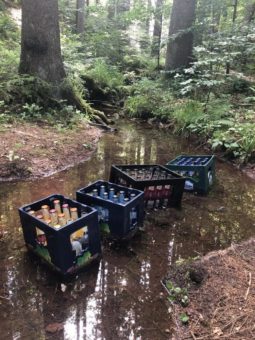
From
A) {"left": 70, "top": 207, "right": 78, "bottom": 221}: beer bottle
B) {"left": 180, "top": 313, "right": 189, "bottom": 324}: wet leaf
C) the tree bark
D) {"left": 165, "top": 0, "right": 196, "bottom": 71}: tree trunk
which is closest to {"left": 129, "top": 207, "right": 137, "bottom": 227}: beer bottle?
{"left": 70, "top": 207, "right": 78, "bottom": 221}: beer bottle

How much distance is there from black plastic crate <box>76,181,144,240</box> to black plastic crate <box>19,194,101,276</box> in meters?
0.27

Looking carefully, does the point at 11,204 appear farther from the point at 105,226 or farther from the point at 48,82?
the point at 48,82

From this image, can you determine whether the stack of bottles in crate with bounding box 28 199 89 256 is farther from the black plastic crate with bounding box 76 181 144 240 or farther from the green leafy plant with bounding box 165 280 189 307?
the green leafy plant with bounding box 165 280 189 307

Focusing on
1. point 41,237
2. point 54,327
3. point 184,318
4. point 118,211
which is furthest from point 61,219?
point 184,318

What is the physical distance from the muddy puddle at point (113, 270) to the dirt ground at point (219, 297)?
0.20 metres

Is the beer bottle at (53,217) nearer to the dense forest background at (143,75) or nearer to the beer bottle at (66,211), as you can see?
→ the beer bottle at (66,211)

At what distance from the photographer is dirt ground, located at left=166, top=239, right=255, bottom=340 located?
2785 millimetres

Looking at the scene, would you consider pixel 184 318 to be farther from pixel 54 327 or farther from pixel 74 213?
pixel 74 213

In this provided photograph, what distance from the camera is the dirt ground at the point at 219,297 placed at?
2.79 m

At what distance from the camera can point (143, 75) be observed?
43.7 feet

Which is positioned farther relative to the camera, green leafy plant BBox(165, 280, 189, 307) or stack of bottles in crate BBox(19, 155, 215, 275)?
stack of bottles in crate BBox(19, 155, 215, 275)

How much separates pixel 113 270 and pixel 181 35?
9.80m

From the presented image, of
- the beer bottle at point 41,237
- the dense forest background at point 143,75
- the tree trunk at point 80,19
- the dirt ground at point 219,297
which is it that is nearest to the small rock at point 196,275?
the dirt ground at point 219,297

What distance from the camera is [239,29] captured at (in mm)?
9305
